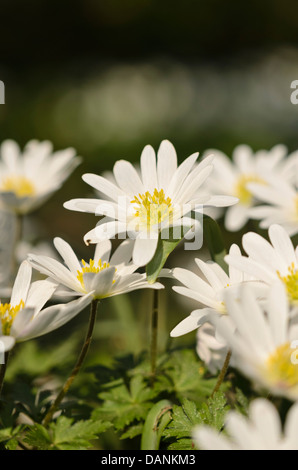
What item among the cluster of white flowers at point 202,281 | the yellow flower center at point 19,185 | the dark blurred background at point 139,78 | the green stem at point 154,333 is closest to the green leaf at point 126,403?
the green stem at point 154,333

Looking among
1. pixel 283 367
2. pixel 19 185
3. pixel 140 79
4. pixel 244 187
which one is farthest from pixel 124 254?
pixel 140 79

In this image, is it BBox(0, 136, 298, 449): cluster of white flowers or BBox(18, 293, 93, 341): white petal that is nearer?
BBox(0, 136, 298, 449): cluster of white flowers

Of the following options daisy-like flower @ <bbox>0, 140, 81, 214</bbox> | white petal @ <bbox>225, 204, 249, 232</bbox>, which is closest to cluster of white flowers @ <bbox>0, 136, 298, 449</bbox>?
white petal @ <bbox>225, 204, 249, 232</bbox>

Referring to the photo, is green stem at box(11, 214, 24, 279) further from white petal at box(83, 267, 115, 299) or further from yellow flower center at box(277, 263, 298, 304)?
yellow flower center at box(277, 263, 298, 304)

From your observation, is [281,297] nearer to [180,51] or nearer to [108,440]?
[108,440]

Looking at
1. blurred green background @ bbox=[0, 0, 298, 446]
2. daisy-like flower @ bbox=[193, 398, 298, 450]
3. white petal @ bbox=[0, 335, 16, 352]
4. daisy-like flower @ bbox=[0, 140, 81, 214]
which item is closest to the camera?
daisy-like flower @ bbox=[193, 398, 298, 450]
